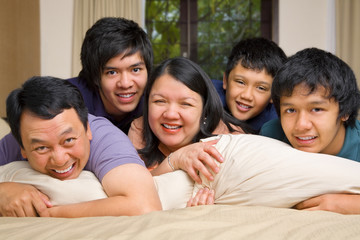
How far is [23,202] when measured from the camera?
1.18 meters

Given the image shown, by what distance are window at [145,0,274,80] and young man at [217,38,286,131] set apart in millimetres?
3114

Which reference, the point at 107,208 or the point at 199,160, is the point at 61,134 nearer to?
the point at 107,208

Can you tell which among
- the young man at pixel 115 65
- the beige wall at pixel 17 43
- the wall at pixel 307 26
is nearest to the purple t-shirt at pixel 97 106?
the young man at pixel 115 65

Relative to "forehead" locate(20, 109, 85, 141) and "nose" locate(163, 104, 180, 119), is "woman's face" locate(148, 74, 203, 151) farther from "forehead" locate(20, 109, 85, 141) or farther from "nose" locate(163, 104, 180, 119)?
"forehead" locate(20, 109, 85, 141)

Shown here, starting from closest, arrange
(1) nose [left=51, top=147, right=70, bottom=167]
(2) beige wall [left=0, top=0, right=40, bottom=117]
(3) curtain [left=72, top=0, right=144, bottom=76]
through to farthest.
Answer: (1) nose [left=51, top=147, right=70, bottom=167]
(2) beige wall [left=0, top=0, right=40, bottom=117]
(3) curtain [left=72, top=0, right=144, bottom=76]

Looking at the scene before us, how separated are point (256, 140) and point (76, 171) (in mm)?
663

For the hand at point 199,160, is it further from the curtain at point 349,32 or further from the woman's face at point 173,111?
the curtain at point 349,32

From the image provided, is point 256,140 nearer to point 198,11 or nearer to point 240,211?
point 240,211

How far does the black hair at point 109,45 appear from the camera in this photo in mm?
1947

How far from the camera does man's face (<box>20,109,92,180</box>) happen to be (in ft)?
3.93

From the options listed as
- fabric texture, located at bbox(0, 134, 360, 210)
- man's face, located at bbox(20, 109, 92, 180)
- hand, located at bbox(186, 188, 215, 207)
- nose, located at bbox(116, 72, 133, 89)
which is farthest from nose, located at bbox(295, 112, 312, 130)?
nose, located at bbox(116, 72, 133, 89)

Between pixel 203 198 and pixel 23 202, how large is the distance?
0.60 m

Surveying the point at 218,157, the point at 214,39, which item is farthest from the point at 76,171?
the point at 214,39

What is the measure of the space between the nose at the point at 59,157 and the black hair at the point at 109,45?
2.78 feet
